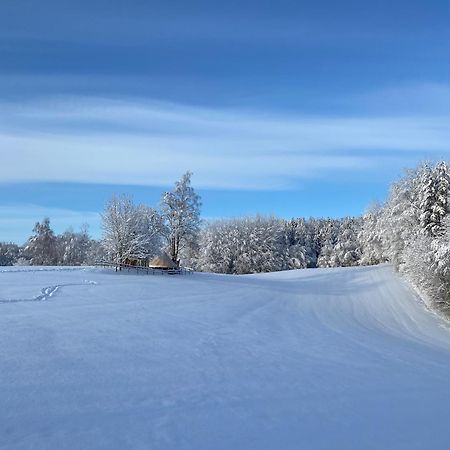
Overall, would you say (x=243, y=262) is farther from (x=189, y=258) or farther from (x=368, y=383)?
(x=368, y=383)

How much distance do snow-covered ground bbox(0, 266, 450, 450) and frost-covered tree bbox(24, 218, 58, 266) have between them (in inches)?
2064

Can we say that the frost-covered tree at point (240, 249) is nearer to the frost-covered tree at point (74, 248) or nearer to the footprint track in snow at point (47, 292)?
the frost-covered tree at point (74, 248)

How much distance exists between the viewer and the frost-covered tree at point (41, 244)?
76.0 m

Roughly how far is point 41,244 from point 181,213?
33.4m

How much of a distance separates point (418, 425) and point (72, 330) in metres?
11.3

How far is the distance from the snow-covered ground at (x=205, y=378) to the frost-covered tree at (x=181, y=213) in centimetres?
2658

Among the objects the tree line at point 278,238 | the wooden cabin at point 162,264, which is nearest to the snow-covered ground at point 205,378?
the tree line at point 278,238

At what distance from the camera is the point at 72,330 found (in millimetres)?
16266

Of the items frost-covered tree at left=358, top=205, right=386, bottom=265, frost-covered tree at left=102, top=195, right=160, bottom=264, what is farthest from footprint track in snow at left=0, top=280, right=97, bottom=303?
frost-covered tree at left=358, top=205, right=386, bottom=265

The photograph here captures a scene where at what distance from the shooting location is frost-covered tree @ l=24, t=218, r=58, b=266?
7600cm

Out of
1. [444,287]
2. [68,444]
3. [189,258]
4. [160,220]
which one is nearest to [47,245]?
[189,258]

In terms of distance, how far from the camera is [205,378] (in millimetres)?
11602

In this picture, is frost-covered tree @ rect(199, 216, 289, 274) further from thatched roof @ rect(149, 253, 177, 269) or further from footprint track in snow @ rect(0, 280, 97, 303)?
footprint track in snow @ rect(0, 280, 97, 303)

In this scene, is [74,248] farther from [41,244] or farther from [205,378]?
[205,378]
